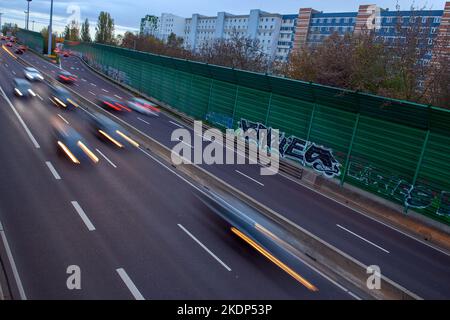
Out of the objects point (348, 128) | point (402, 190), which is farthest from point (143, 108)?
point (402, 190)

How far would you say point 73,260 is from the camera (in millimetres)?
10688

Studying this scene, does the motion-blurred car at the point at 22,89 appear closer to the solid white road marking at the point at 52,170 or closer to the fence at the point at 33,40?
the solid white road marking at the point at 52,170

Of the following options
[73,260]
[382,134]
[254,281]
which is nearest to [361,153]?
[382,134]

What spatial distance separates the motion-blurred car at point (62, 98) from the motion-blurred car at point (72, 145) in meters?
8.82

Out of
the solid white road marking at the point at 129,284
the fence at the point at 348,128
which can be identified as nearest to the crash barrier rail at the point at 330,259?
the solid white road marking at the point at 129,284

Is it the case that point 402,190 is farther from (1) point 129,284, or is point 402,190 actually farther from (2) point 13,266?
(2) point 13,266

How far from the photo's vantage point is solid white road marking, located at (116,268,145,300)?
30.8ft

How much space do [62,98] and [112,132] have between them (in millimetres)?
15219

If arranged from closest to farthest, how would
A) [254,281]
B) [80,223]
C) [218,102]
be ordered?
[254,281] < [80,223] < [218,102]

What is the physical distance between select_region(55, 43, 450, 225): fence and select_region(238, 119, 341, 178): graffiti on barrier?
0.07 m

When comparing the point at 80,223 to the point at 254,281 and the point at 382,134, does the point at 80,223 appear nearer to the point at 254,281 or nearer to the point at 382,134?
the point at 254,281

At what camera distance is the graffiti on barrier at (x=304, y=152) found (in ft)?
77.6

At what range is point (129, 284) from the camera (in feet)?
32.3
